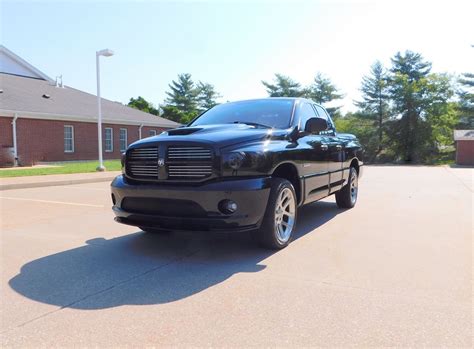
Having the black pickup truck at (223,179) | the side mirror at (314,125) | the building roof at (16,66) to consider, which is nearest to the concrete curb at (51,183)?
the black pickup truck at (223,179)

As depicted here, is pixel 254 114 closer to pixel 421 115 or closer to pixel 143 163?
pixel 143 163

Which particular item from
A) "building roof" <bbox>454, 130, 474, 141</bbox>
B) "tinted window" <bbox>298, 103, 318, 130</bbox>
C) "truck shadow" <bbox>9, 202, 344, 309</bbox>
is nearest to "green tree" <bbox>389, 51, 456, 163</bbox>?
"building roof" <bbox>454, 130, 474, 141</bbox>

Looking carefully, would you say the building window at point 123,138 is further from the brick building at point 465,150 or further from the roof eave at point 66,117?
the brick building at point 465,150

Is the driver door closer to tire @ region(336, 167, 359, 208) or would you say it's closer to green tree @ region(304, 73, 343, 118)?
tire @ region(336, 167, 359, 208)

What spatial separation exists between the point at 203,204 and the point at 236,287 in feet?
3.09

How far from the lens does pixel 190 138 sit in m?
4.43

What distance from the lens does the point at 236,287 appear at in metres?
3.57

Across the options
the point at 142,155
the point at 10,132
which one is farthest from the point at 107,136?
the point at 142,155

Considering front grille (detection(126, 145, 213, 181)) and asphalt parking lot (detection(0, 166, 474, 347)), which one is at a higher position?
front grille (detection(126, 145, 213, 181))

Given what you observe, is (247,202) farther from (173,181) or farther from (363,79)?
(363,79)

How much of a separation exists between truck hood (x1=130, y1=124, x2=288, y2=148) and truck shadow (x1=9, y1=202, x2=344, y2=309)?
1.25 m

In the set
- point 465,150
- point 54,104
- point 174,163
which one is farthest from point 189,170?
point 465,150

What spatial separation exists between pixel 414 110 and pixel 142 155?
44858 millimetres

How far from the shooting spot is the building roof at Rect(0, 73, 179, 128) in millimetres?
20664
